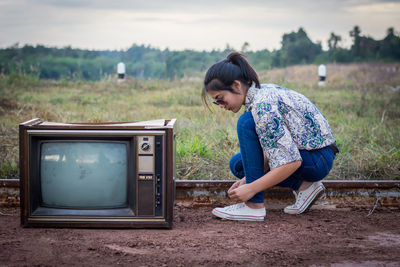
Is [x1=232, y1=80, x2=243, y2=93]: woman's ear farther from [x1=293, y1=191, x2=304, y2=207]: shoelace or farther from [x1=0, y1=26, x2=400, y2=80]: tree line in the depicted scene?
[x1=0, y1=26, x2=400, y2=80]: tree line

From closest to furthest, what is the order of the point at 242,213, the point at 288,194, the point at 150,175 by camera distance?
the point at 150,175 < the point at 242,213 < the point at 288,194

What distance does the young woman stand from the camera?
8.27 feet

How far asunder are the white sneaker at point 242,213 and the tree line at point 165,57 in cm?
690

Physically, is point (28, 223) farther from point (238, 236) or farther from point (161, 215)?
point (238, 236)

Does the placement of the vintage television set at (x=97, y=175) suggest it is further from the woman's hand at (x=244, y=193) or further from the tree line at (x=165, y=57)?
the tree line at (x=165, y=57)

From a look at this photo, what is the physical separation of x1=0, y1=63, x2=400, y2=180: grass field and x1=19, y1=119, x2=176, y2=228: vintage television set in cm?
115

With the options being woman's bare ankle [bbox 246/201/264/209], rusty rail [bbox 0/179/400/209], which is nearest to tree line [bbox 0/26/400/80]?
rusty rail [bbox 0/179/400/209]

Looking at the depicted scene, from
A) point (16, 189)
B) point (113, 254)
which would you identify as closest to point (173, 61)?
point (16, 189)

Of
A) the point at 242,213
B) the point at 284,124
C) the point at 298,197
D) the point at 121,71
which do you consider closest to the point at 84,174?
the point at 242,213

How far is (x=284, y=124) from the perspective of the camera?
2.58 meters

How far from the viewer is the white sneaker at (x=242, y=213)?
9.11 feet

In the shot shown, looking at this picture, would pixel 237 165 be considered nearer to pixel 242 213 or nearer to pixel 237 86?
pixel 242 213

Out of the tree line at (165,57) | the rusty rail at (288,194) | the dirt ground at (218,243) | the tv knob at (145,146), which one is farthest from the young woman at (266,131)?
the tree line at (165,57)

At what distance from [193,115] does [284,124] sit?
135 inches
